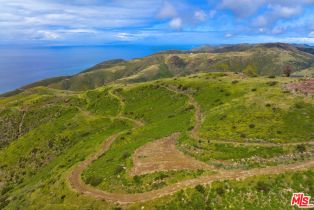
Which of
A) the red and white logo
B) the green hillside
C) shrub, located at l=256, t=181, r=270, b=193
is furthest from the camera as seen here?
the green hillside

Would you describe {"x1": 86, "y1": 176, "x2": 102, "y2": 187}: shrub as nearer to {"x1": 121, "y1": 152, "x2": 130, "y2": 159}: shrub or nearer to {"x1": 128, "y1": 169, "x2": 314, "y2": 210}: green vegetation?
{"x1": 121, "y1": 152, "x2": 130, "y2": 159}: shrub

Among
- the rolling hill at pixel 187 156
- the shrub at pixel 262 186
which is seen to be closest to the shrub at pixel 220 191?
the rolling hill at pixel 187 156

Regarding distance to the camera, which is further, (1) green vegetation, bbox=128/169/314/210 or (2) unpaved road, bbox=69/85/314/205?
(2) unpaved road, bbox=69/85/314/205

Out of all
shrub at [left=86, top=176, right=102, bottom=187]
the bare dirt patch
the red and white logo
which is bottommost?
shrub at [left=86, top=176, right=102, bottom=187]

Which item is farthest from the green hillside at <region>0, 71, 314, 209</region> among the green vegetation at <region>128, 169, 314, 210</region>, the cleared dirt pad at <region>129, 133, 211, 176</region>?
the cleared dirt pad at <region>129, 133, 211, 176</region>

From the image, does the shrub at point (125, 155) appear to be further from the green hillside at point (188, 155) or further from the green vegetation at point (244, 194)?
the green vegetation at point (244, 194)

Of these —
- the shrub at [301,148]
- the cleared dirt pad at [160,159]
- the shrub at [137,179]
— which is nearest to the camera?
the shrub at [137,179]

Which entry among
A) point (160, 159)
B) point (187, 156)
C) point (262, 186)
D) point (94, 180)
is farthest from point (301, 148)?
point (94, 180)

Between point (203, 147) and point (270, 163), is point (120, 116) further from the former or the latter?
point (270, 163)
